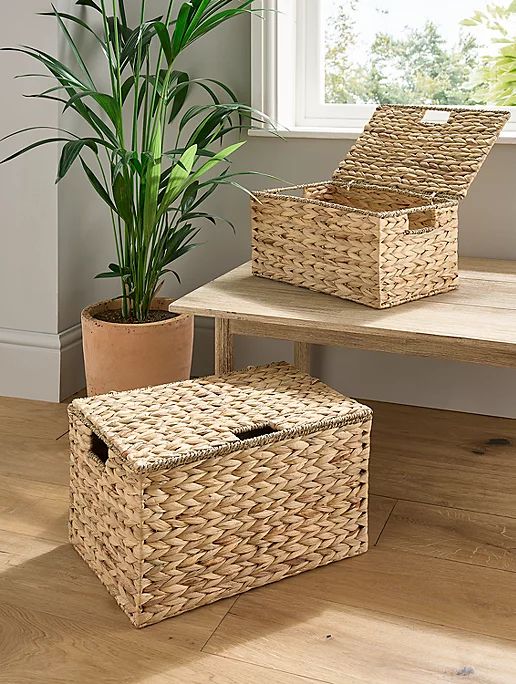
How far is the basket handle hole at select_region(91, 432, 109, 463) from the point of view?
1.79 metres

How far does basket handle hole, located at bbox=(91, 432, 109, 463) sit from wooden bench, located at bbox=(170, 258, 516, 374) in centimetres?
36

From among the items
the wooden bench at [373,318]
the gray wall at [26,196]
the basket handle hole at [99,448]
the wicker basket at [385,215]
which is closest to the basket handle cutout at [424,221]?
the wicker basket at [385,215]

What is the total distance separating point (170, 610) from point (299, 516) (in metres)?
A: 0.31

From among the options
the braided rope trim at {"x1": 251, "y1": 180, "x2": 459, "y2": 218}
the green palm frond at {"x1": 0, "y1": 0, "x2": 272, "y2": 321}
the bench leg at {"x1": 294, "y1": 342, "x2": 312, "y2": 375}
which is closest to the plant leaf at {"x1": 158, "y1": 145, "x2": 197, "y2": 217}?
the green palm frond at {"x1": 0, "y1": 0, "x2": 272, "y2": 321}

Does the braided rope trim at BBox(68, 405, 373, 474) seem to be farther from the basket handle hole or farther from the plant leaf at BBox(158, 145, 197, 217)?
the plant leaf at BBox(158, 145, 197, 217)

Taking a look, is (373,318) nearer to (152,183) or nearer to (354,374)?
(152,183)

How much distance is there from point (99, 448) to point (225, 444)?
0.30 metres

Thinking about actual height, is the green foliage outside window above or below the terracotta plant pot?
above

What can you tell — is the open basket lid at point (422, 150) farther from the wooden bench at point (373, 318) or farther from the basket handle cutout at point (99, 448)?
the basket handle cutout at point (99, 448)

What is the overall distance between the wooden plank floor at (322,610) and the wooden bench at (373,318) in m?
0.42

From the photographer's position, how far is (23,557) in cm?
189

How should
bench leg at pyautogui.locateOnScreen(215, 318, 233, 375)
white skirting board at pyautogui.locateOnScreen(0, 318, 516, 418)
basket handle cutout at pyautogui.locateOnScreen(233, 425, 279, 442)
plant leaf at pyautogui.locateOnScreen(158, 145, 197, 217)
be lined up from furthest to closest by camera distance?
white skirting board at pyautogui.locateOnScreen(0, 318, 516, 418)
plant leaf at pyautogui.locateOnScreen(158, 145, 197, 217)
bench leg at pyautogui.locateOnScreen(215, 318, 233, 375)
basket handle cutout at pyautogui.locateOnScreen(233, 425, 279, 442)

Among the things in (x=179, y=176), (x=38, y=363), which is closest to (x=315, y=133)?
(x=179, y=176)

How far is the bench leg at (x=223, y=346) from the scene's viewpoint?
6.80 ft
